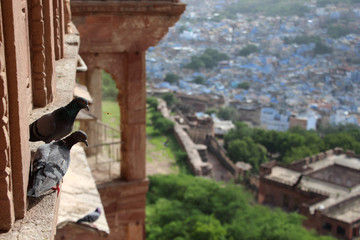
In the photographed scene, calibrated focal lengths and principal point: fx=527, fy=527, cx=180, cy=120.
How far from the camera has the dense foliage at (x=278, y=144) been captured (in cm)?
2583

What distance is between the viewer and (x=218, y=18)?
78250mm

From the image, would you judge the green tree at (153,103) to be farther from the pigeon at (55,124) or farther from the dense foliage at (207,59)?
the pigeon at (55,124)

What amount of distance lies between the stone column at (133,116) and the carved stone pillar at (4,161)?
14.8 ft

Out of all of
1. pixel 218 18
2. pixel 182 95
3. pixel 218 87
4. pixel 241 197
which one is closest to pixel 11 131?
pixel 241 197

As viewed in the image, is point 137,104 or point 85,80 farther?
point 85,80

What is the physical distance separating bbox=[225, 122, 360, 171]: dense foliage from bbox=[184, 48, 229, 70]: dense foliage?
26532 millimetres

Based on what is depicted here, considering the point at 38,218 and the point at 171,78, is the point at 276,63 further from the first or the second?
the point at 38,218

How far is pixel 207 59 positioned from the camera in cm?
5762

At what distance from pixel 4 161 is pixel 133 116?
186 inches

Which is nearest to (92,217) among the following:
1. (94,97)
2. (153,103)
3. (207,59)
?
(94,97)

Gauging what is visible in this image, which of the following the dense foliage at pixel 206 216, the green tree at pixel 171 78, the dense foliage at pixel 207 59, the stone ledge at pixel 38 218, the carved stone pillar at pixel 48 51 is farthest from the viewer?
the dense foliage at pixel 207 59

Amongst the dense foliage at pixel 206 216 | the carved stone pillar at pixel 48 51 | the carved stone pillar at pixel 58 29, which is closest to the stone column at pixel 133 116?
the carved stone pillar at pixel 58 29

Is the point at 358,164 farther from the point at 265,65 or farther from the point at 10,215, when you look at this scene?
the point at 265,65

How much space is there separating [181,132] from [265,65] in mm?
32542
